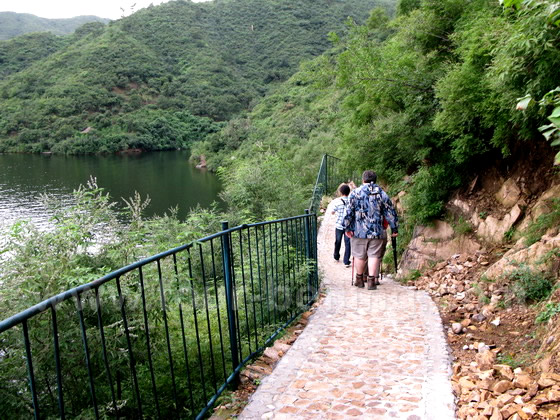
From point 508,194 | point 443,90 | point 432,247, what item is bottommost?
point 432,247

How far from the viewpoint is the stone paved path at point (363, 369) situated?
102 inches

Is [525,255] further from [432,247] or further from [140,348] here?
[140,348]

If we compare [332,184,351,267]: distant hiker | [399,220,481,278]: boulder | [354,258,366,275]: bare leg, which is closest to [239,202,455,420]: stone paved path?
[354,258,366,275]: bare leg

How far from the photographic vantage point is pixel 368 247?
5.92 meters

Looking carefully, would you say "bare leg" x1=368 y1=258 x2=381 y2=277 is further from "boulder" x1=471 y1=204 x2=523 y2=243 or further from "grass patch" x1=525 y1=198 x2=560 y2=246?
"grass patch" x1=525 y1=198 x2=560 y2=246

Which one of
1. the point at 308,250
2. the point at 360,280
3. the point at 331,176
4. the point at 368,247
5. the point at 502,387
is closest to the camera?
the point at 502,387

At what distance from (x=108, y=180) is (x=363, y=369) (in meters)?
41.2

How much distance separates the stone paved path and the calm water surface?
840 inches

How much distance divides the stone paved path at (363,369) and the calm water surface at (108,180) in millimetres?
21332

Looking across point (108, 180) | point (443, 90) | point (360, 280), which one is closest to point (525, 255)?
point (360, 280)

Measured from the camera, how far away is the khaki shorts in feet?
19.2

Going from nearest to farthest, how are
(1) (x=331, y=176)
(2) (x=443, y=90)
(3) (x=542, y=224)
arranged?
(3) (x=542, y=224) < (2) (x=443, y=90) < (1) (x=331, y=176)

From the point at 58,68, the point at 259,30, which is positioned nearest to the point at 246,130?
the point at 58,68

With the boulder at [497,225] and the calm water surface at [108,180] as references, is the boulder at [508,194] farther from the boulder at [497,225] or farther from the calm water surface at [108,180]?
the calm water surface at [108,180]
